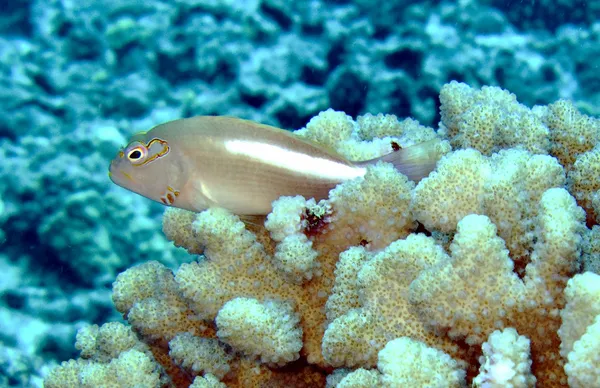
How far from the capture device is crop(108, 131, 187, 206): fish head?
7.48 feet

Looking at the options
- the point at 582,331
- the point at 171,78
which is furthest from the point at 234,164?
the point at 171,78

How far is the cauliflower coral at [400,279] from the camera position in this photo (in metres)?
1.62

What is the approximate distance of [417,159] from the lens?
7.18 feet

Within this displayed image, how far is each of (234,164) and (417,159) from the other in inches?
30.7

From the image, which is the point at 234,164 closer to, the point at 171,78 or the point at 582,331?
the point at 582,331

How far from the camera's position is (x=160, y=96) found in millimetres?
6141

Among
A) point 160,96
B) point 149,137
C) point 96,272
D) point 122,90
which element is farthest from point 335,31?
point 149,137

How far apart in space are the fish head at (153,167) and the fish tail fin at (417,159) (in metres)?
0.88

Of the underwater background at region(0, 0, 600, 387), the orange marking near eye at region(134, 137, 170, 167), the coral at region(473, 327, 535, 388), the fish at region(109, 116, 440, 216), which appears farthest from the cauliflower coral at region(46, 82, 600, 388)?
the underwater background at region(0, 0, 600, 387)

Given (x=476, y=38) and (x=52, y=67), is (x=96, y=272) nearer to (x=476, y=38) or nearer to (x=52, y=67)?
(x=52, y=67)

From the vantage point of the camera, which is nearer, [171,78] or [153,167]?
[153,167]

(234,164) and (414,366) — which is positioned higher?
(234,164)

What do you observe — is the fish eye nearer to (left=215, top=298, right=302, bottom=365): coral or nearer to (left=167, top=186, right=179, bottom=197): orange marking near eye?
(left=167, top=186, right=179, bottom=197): orange marking near eye

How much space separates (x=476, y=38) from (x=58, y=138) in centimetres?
493
